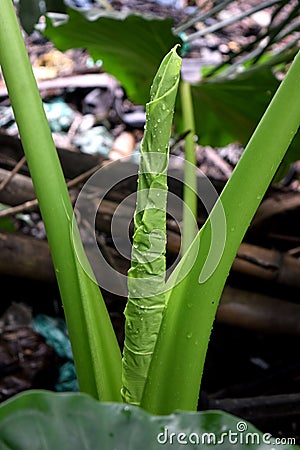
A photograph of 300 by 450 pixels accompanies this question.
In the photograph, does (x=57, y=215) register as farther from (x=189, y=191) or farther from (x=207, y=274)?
(x=189, y=191)

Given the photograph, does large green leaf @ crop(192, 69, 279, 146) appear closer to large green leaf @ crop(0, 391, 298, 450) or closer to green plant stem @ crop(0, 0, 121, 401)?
green plant stem @ crop(0, 0, 121, 401)

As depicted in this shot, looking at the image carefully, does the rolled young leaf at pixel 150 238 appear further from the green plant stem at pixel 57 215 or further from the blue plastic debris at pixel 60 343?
the blue plastic debris at pixel 60 343

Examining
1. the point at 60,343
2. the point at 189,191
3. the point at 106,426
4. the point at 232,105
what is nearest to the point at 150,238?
the point at 106,426

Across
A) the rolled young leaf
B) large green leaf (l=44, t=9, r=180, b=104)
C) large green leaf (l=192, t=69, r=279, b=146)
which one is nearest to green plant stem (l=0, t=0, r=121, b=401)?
the rolled young leaf

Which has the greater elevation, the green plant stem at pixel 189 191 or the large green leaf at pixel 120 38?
the large green leaf at pixel 120 38

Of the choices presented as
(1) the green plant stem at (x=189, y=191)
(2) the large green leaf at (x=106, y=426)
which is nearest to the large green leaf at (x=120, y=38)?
(1) the green plant stem at (x=189, y=191)
